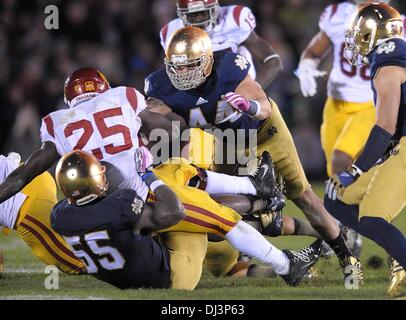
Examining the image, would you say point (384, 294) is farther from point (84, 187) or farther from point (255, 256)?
point (84, 187)

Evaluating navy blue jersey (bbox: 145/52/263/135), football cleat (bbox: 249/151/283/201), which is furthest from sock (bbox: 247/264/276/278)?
navy blue jersey (bbox: 145/52/263/135)

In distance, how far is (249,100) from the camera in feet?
17.7

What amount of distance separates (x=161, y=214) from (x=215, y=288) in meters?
0.68

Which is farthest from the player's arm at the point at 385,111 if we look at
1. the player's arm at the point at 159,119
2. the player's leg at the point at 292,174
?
the player's arm at the point at 159,119

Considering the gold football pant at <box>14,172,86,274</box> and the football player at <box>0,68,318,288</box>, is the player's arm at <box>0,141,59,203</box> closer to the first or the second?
the football player at <box>0,68,318,288</box>

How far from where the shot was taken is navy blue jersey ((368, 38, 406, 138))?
16.3 ft

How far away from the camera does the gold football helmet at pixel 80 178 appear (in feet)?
15.6

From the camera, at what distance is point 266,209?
5582mm

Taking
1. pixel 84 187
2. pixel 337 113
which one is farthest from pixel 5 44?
pixel 84 187

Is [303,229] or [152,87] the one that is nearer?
[152,87]

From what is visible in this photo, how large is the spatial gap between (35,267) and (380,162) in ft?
7.91

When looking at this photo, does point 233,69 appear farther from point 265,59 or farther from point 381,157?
point 265,59

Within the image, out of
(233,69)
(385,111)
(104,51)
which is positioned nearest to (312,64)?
(233,69)

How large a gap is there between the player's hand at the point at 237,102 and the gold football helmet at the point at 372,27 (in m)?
0.63
